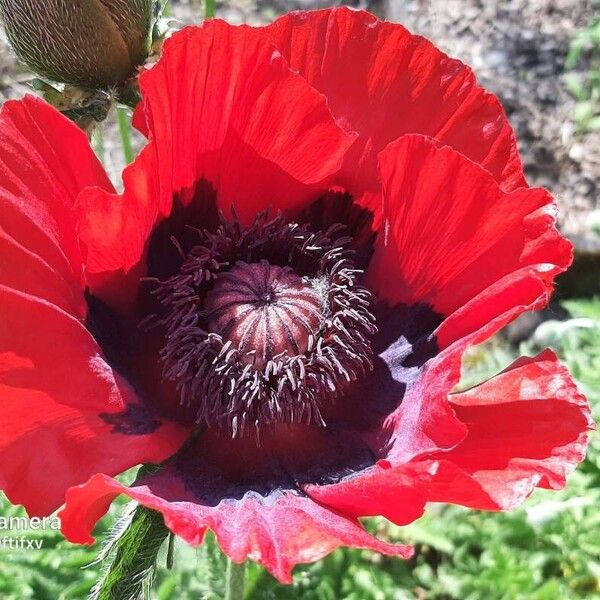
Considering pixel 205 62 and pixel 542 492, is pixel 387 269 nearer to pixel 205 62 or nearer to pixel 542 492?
pixel 205 62

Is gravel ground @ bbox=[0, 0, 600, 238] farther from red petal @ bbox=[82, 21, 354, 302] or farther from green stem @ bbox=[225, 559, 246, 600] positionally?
red petal @ bbox=[82, 21, 354, 302]

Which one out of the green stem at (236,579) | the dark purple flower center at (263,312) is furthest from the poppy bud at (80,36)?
the green stem at (236,579)

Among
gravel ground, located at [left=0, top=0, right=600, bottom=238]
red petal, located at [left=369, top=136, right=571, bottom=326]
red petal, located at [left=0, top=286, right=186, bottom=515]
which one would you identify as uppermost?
red petal, located at [left=369, top=136, right=571, bottom=326]

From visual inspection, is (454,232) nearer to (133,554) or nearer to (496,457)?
(496,457)

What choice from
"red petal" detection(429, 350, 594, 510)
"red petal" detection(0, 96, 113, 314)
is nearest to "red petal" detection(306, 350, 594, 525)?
"red petal" detection(429, 350, 594, 510)

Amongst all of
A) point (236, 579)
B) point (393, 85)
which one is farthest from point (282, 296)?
point (236, 579)

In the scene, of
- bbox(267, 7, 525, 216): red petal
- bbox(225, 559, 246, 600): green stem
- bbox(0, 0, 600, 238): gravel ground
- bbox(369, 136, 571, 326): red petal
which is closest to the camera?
bbox(369, 136, 571, 326): red petal

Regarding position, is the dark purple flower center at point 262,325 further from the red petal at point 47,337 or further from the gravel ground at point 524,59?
the gravel ground at point 524,59
